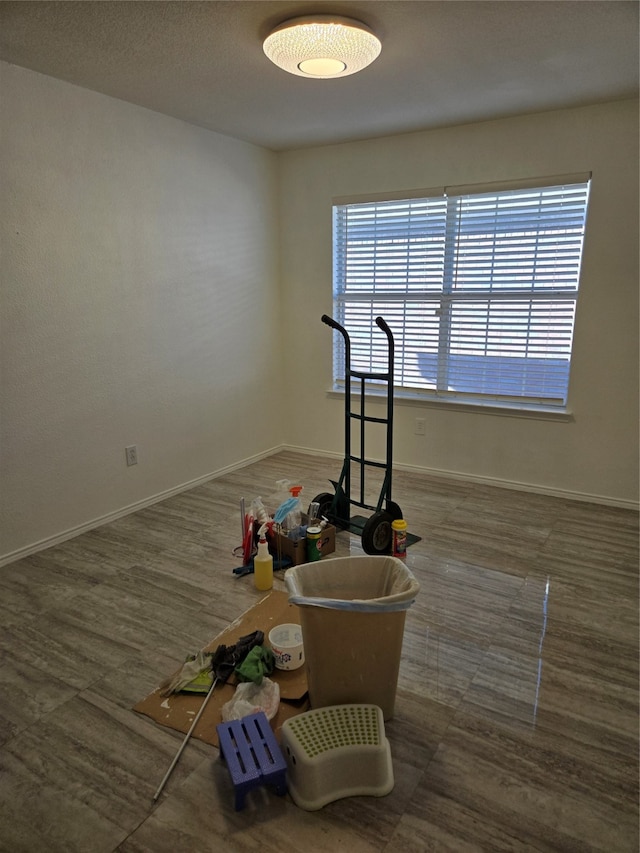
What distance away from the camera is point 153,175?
341 centimetres

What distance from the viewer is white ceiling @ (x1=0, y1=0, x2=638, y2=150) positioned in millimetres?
2102

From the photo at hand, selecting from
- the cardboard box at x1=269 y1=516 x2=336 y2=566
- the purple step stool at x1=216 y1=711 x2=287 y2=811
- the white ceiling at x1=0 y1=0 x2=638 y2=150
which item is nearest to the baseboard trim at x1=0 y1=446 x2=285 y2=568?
the cardboard box at x1=269 y1=516 x2=336 y2=566

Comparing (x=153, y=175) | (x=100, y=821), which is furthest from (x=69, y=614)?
(x=153, y=175)

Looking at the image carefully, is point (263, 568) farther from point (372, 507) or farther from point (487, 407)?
point (487, 407)

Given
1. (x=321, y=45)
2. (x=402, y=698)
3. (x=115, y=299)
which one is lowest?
(x=402, y=698)

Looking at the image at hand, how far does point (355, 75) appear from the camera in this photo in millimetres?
2752

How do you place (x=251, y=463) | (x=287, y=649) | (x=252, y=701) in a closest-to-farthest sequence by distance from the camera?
(x=252, y=701) → (x=287, y=649) → (x=251, y=463)

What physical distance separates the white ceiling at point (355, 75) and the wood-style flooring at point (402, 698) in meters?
2.48

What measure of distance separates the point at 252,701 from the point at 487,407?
2802mm

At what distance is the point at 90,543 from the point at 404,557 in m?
1.81

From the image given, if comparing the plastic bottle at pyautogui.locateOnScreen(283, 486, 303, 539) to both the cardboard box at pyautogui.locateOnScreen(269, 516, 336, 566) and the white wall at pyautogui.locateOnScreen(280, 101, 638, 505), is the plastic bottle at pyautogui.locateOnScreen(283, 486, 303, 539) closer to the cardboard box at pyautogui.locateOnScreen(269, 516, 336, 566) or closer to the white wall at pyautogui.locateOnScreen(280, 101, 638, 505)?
the cardboard box at pyautogui.locateOnScreen(269, 516, 336, 566)

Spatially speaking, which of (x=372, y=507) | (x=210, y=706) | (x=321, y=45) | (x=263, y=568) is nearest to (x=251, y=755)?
(x=210, y=706)

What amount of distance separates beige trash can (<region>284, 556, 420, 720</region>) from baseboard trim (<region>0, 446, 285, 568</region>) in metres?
1.93

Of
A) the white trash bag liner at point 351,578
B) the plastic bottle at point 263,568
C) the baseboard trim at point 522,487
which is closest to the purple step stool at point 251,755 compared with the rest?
the white trash bag liner at point 351,578
